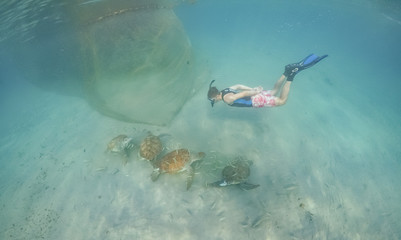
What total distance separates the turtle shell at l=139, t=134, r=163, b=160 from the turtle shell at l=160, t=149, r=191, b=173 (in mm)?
676

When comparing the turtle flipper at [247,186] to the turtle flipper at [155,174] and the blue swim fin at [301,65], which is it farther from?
the blue swim fin at [301,65]

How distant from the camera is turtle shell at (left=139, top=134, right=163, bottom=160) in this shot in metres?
6.98

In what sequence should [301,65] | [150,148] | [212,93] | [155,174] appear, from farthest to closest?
[301,65] < [212,93] < [150,148] < [155,174]

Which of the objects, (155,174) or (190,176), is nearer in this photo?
(190,176)

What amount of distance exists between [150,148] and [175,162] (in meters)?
1.20

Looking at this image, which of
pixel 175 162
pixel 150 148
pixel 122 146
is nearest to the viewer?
pixel 175 162

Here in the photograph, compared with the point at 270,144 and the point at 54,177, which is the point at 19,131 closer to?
the point at 54,177

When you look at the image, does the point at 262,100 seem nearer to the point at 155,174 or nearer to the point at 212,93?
the point at 212,93

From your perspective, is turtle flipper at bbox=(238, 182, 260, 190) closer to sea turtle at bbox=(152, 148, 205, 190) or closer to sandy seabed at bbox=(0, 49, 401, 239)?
sandy seabed at bbox=(0, 49, 401, 239)

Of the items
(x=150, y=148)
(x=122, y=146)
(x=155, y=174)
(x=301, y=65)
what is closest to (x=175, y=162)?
(x=155, y=174)

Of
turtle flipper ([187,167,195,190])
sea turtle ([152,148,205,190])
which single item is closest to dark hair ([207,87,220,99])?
sea turtle ([152,148,205,190])

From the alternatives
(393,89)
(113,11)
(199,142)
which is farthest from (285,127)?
(393,89)

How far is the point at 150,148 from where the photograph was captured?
277 inches

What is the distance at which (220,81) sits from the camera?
1285 centimetres
